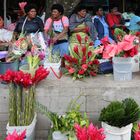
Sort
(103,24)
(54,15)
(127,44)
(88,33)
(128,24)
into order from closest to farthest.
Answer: (127,44), (54,15), (88,33), (103,24), (128,24)

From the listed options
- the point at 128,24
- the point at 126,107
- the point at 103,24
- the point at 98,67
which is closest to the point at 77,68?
the point at 98,67

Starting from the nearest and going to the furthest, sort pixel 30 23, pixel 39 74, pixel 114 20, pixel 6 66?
pixel 39 74
pixel 6 66
pixel 30 23
pixel 114 20

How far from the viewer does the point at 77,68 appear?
4.42 meters

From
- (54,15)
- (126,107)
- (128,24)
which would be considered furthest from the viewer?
(128,24)

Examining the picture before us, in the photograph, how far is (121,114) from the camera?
365 centimetres

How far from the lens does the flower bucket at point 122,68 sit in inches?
166

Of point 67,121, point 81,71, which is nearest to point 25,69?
point 81,71

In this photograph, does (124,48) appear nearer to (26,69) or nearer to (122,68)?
(122,68)

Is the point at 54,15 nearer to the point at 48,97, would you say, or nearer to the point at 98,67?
the point at 98,67

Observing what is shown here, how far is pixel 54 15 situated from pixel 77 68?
1.48 m

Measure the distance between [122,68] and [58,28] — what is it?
1.68 m

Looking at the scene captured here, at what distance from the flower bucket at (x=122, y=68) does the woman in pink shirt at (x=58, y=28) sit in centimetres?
137

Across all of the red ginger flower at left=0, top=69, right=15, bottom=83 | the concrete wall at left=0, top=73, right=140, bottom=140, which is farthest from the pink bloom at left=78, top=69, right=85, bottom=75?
the red ginger flower at left=0, top=69, right=15, bottom=83

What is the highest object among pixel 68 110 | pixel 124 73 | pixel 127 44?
pixel 127 44
